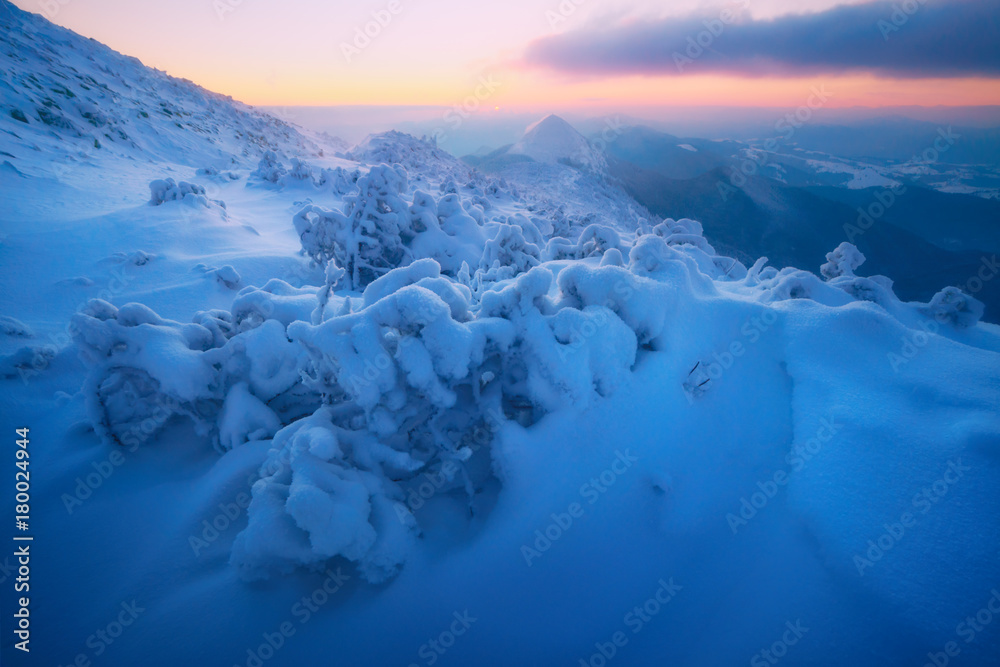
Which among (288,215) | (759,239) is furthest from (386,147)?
(759,239)

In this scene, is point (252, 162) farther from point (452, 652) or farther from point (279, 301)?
point (452, 652)

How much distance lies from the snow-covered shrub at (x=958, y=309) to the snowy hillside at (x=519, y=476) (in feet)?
0.08

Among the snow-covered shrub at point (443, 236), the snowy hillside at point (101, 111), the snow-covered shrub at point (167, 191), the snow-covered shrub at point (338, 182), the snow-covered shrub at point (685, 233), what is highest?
the snowy hillside at point (101, 111)

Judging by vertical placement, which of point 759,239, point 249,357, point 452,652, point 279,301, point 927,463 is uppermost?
point 279,301

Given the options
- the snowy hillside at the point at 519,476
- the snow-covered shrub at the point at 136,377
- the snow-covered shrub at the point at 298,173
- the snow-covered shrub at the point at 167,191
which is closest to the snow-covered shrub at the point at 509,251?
the snowy hillside at the point at 519,476

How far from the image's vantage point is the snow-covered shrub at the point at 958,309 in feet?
13.9

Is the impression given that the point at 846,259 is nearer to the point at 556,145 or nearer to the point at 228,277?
the point at 228,277

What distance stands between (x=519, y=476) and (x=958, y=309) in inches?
211

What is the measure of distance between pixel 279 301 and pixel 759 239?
65754mm

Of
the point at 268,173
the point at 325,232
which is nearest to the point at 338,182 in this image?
the point at 268,173

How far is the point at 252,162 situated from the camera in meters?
21.4

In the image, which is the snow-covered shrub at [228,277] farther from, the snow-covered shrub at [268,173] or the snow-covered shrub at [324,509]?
the snow-covered shrub at [268,173]

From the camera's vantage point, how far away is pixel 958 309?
430 centimetres

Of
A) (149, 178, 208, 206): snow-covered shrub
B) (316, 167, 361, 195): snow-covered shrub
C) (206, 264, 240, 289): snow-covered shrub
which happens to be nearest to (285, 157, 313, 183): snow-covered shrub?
(316, 167, 361, 195): snow-covered shrub
